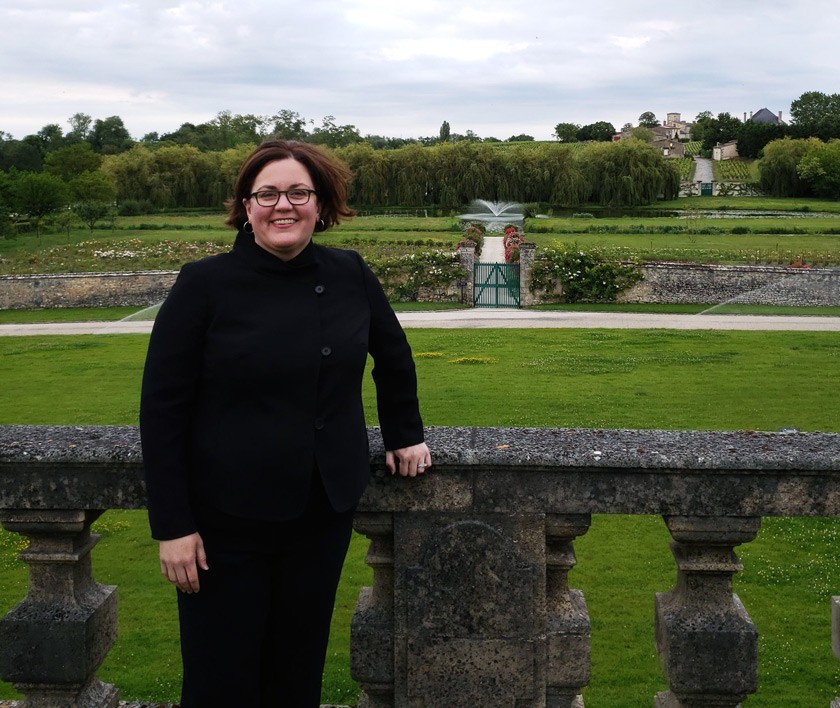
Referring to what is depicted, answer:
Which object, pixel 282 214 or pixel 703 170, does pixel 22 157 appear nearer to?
pixel 703 170

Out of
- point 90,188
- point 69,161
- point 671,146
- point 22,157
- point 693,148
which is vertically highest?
point 671,146

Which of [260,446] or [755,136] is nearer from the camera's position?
[260,446]

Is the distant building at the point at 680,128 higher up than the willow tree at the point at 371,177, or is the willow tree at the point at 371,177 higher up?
the distant building at the point at 680,128

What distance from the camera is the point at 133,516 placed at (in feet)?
29.2

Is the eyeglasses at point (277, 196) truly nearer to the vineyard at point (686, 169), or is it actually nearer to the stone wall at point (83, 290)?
the stone wall at point (83, 290)

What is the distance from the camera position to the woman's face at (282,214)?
265cm

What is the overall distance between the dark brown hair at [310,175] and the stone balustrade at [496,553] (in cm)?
79

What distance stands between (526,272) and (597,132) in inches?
4675

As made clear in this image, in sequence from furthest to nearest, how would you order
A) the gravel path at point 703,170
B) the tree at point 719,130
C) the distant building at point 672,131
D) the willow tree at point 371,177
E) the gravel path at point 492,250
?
the distant building at point 672,131 → the tree at point 719,130 → the gravel path at point 703,170 → the willow tree at point 371,177 → the gravel path at point 492,250

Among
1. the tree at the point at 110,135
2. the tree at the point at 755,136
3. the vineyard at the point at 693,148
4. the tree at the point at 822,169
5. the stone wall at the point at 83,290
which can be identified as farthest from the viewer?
the vineyard at the point at 693,148

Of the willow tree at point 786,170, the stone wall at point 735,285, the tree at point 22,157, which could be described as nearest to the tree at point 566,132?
the willow tree at point 786,170

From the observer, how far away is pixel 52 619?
2.74 meters

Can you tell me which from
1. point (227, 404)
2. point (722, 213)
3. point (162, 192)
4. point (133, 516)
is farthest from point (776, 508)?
point (162, 192)

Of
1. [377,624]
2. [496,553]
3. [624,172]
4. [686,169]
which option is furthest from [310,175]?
[686,169]
